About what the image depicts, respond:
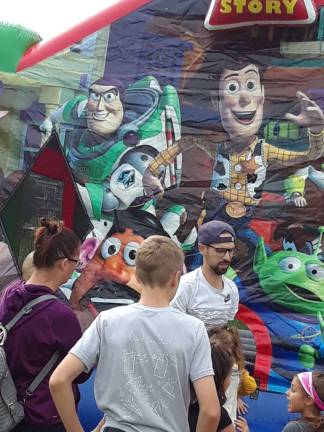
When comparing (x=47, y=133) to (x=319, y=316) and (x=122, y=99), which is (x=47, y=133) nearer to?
(x=122, y=99)

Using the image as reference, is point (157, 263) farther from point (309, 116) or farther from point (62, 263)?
point (309, 116)

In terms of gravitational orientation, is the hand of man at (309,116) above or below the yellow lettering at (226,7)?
below

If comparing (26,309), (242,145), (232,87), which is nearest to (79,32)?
(232,87)

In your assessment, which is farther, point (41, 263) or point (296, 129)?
point (296, 129)

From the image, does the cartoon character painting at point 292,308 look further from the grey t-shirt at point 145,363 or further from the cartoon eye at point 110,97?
the grey t-shirt at point 145,363

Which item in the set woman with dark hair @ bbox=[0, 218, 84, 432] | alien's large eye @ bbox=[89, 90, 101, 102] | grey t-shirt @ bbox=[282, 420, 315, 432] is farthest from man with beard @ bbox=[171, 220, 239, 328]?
alien's large eye @ bbox=[89, 90, 101, 102]

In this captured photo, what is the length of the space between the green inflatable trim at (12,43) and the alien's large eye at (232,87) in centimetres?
167

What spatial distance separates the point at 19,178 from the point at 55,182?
31 cm

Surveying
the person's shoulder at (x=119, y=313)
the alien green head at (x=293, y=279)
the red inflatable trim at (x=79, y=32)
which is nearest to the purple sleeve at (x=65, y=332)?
the person's shoulder at (x=119, y=313)

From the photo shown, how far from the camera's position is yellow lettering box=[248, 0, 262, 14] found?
4.49 metres

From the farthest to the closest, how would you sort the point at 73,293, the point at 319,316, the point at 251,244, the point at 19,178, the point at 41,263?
the point at 19,178, the point at 73,293, the point at 251,244, the point at 319,316, the point at 41,263

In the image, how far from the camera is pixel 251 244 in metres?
4.33

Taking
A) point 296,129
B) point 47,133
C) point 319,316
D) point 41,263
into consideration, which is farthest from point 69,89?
point 41,263

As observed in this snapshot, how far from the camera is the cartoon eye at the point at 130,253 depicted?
4.59 meters
